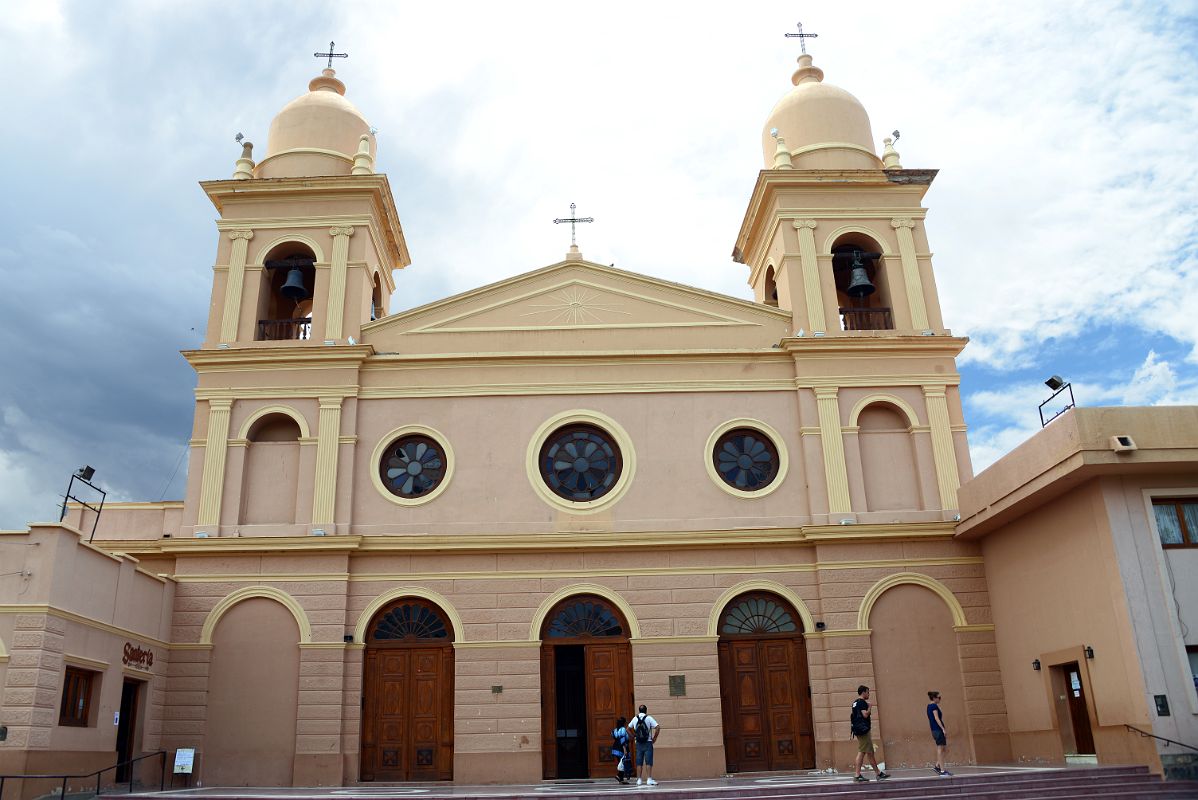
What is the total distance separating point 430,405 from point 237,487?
4210 millimetres

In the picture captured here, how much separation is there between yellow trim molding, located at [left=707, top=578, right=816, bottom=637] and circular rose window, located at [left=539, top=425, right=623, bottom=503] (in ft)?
10.5

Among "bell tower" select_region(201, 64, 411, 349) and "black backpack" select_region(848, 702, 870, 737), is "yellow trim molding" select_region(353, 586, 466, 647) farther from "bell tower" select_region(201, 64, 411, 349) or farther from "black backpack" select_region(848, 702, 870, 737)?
"black backpack" select_region(848, 702, 870, 737)

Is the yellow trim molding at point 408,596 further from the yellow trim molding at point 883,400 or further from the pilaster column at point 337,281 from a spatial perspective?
the yellow trim molding at point 883,400

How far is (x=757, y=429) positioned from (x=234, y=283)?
11790 mm

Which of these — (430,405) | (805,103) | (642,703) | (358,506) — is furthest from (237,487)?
(805,103)

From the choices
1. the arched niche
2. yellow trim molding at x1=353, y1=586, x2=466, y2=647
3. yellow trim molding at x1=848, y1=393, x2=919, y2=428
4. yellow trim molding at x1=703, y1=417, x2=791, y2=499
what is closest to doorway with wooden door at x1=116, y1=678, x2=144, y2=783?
the arched niche

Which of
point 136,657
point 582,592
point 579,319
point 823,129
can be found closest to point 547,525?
point 582,592

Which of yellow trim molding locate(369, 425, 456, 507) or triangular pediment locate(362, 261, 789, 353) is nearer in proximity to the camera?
yellow trim molding locate(369, 425, 456, 507)

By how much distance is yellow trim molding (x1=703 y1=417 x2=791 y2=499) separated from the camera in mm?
20812

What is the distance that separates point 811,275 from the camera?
73.9 feet

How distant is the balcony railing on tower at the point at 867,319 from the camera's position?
22750mm

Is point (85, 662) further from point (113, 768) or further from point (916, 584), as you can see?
point (916, 584)

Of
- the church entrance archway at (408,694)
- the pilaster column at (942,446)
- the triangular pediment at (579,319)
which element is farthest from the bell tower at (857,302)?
the church entrance archway at (408,694)

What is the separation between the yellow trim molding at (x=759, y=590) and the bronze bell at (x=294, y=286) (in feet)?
36.8
